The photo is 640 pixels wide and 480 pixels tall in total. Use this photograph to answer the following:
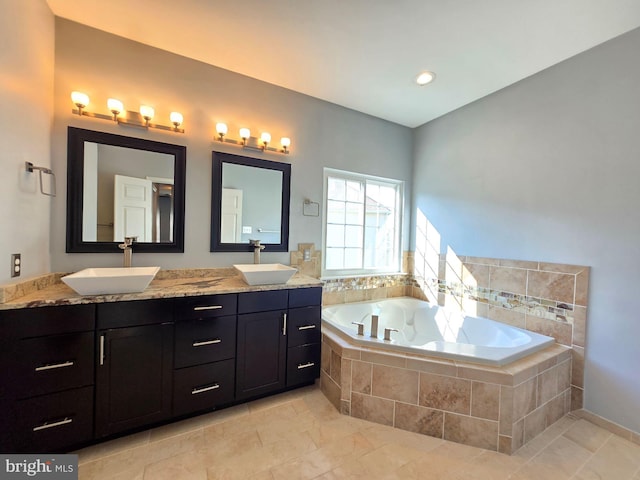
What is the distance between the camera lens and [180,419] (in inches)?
69.3

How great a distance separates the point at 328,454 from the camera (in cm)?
152

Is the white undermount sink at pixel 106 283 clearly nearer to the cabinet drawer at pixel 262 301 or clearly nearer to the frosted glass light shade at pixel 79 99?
the cabinet drawer at pixel 262 301

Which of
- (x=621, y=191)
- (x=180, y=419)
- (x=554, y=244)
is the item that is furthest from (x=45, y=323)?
(x=621, y=191)

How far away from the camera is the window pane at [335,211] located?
9.47 feet

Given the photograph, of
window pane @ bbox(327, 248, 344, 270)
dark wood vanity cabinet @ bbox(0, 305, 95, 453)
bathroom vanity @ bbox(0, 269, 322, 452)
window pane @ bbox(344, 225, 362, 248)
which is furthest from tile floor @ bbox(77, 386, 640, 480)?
window pane @ bbox(344, 225, 362, 248)

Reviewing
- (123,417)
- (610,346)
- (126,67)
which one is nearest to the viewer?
(123,417)

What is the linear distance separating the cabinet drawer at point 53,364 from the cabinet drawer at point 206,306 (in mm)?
467

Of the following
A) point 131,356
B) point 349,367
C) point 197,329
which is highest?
point 197,329

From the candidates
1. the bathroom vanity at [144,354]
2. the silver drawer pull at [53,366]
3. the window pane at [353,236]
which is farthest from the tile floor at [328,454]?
the window pane at [353,236]

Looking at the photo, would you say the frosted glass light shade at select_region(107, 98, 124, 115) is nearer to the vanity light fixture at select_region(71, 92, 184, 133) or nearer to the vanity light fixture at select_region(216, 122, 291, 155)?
the vanity light fixture at select_region(71, 92, 184, 133)

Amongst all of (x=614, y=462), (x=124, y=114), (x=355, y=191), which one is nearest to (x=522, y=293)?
(x=614, y=462)

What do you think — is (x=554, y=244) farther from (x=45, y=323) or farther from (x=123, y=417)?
(x=45, y=323)

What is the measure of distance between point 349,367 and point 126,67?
2.81m

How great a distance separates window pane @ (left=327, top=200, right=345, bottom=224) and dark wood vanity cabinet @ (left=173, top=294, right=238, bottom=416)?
4.76 ft
